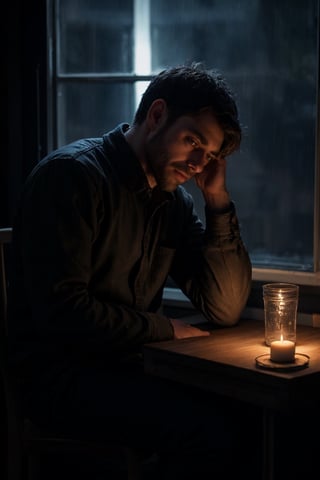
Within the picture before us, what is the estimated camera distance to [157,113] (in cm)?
216

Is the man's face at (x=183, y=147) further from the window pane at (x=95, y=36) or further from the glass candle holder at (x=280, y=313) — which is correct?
the window pane at (x=95, y=36)

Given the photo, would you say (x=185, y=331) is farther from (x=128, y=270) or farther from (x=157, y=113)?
(x=157, y=113)

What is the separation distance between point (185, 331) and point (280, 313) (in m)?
0.25

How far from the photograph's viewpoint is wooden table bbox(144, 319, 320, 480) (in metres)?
1.74

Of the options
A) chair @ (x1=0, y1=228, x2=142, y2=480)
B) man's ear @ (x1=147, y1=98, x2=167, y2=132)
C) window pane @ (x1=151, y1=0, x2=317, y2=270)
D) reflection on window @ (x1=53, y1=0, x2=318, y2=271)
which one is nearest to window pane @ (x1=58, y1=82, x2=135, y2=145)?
reflection on window @ (x1=53, y1=0, x2=318, y2=271)

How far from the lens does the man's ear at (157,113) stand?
2146 millimetres

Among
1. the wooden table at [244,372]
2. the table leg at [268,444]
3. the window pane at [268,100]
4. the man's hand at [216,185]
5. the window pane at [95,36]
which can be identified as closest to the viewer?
the wooden table at [244,372]

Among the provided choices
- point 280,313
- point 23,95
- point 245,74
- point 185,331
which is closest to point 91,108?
point 23,95

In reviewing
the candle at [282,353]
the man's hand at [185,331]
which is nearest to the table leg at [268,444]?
the candle at [282,353]

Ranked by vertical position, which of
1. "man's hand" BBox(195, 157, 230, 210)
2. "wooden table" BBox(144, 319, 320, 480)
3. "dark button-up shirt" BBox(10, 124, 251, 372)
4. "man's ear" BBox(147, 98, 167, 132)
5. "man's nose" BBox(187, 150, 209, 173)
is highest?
"man's ear" BBox(147, 98, 167, 132)

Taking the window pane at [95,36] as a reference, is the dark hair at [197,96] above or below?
below

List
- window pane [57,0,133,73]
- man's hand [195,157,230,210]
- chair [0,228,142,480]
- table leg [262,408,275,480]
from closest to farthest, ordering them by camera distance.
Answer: table leg [262,408,275,480] → chair [0,228,142,480] → man's hand [195,157,230,210] → window pane [57,0,133,73]

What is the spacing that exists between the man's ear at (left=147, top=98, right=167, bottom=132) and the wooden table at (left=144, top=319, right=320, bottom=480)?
0.55m

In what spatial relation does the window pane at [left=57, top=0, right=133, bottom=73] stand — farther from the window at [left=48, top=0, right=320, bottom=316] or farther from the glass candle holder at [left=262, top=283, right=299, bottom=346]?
the glass candle holder at [left=262, top=283, right=299, bottom=346]
